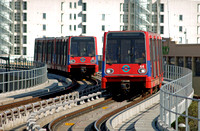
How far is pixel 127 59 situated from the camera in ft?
75.1

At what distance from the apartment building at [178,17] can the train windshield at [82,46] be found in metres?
57.7

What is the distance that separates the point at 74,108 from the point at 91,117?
1928 mm

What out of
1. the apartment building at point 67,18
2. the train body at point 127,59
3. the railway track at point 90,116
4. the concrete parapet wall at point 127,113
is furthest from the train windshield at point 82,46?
the apartment building at point 67,18

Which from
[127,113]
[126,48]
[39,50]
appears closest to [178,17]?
[39,50]

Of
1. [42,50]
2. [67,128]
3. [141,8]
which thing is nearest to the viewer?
[67,128]

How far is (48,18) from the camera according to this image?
90.2 meters

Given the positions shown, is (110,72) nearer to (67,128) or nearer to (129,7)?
(67,128)

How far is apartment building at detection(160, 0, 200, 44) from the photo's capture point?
300 feet

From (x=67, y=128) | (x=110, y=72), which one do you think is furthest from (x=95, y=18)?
(x=67, y=128)

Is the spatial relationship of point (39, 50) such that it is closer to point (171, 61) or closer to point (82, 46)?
point (82, 46)

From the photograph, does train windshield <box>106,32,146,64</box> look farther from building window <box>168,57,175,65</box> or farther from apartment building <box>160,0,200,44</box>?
apartment building <box>160,0,200,44</box>

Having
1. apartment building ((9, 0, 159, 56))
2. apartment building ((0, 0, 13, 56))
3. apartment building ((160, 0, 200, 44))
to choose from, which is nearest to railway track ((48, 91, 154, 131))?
apartment building ((0, 0, 13, 56))

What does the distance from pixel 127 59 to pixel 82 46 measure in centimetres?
1260

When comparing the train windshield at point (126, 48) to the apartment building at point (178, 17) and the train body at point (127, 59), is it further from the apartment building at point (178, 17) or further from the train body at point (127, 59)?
the apartment building at point (178, 17)
